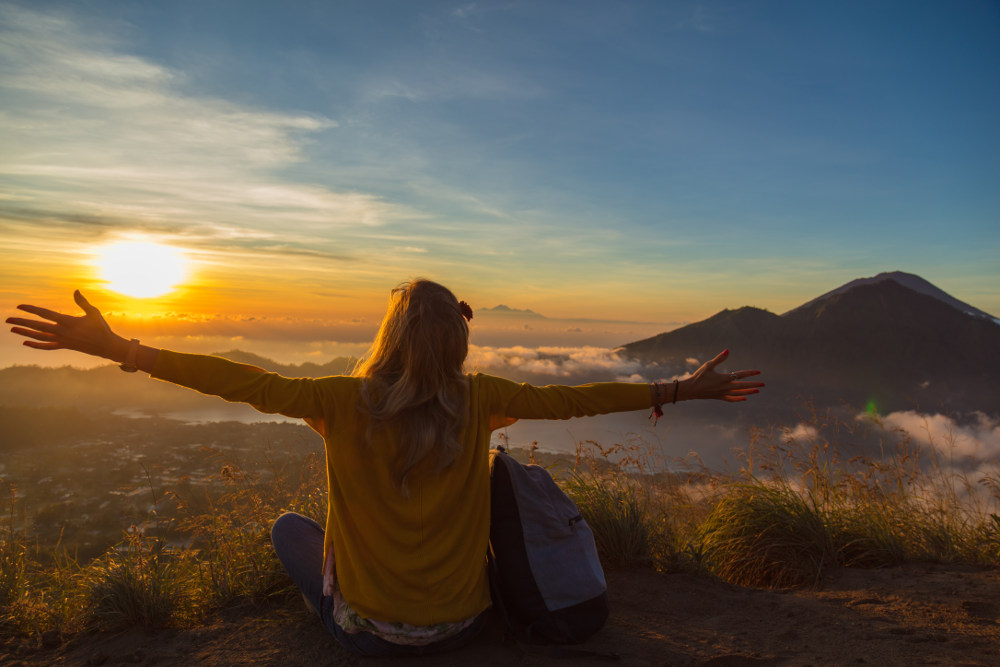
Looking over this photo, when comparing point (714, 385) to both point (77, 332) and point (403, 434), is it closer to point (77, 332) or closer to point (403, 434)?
point (403, 434)

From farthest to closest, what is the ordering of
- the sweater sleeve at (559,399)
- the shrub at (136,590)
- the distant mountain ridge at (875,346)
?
the distant mountain ridge at (875,346)
the shrub at (136,590)
the sweater sleeve at (559,399)

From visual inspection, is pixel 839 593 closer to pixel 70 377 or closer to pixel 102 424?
pixel 102 424

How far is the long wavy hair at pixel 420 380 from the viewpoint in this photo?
7.53 feet

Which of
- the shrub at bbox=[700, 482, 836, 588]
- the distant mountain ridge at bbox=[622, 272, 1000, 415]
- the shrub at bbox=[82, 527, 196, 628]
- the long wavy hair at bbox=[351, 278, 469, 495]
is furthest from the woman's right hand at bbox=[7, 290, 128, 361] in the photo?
the distant mountain ridge at bbox=[622, 272, 1000, 415]

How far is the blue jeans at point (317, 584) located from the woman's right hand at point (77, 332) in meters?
1.32

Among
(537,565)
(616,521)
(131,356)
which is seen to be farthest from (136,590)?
(616,521)

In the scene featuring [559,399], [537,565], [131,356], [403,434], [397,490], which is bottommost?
[537,565]

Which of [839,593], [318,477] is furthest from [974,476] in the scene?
[318,477]

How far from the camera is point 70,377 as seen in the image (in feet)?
319

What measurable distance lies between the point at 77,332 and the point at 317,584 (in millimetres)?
1638

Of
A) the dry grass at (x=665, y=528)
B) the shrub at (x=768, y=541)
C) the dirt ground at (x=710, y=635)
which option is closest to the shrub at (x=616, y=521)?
the dry grass at (x=665, y=528)

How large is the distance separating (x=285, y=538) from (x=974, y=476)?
6.31m

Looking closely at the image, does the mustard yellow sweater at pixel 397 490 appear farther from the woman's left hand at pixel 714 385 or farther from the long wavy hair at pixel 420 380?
the woman's left hand at pixel 714 385

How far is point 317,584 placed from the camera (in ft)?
9.34
